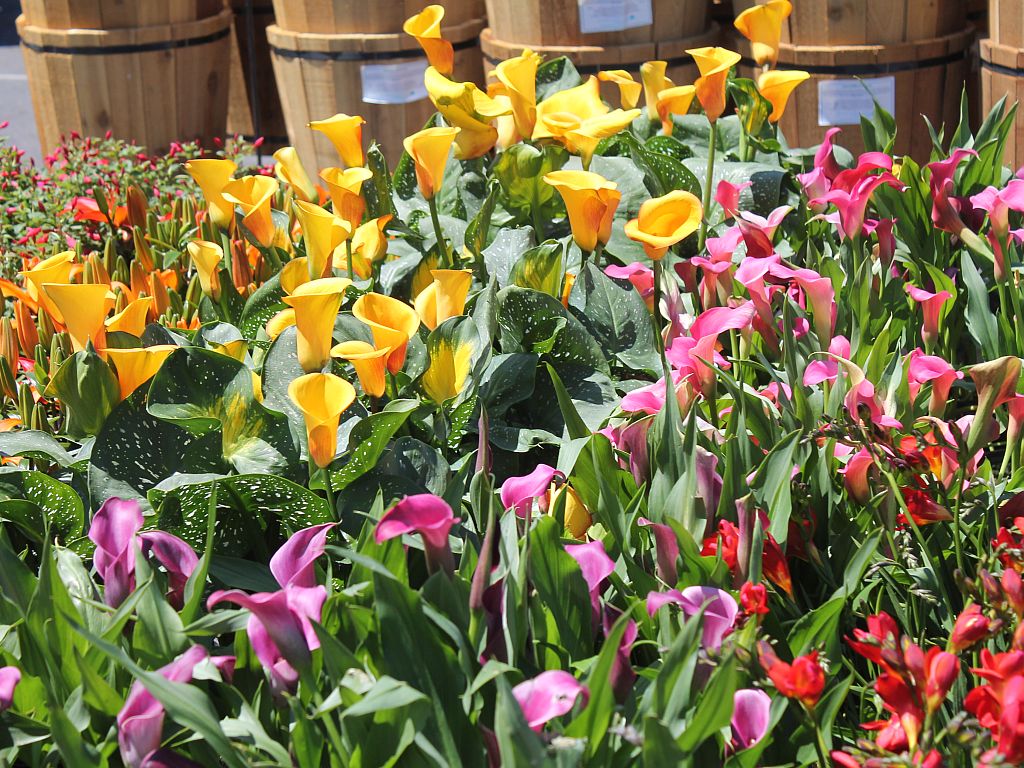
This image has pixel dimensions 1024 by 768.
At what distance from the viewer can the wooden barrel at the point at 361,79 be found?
2943 millimetres

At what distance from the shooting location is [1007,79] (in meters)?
2.49

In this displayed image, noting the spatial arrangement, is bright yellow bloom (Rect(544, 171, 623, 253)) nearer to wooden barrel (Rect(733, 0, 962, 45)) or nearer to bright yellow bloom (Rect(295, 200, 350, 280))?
bright yellow bloom (Rect(295, 200, 350, 280))

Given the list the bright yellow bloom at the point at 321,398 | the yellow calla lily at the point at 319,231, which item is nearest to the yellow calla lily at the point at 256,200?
the yellow calla lily at the point at 319,231

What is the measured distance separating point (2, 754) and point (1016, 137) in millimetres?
2533

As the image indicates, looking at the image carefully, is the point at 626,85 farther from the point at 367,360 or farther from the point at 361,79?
the point at 361,79

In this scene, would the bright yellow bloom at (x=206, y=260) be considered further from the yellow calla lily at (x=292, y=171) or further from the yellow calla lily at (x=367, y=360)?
the yellow calla lily at (x=367, y=360)

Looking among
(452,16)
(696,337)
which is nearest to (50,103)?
(452,16)

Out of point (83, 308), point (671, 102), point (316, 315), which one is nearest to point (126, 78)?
point (671, 102)

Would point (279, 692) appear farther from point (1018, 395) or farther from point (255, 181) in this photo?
point (255, 181)

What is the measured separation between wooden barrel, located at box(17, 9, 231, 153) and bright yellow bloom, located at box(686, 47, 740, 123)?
7.80 ft

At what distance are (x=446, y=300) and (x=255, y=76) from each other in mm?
3054

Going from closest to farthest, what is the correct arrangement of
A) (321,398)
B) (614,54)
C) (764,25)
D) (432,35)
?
(321,398) < (432,35) < (764,25) < (614,54)

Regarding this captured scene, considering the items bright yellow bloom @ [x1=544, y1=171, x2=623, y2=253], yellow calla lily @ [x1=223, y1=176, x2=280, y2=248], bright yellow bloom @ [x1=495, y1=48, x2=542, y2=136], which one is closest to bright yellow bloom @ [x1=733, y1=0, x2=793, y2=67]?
bright yellow bloom @ [x1=495, y1=48, x2=542, y2=136]

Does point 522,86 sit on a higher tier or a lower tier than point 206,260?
higher
